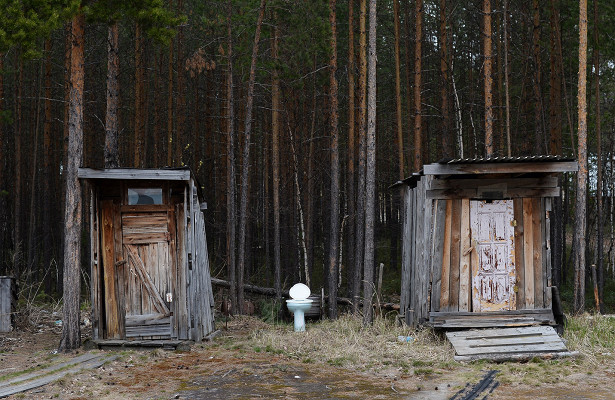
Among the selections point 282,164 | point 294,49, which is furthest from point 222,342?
point 282,164

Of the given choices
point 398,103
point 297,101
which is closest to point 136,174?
point 398,103

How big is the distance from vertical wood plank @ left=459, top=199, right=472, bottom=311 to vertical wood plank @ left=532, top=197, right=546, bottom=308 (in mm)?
1232

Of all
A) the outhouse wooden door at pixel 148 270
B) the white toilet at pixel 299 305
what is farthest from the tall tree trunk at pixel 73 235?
the white toilet at pixel 299 305

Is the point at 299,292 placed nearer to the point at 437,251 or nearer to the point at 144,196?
the point at 437,251

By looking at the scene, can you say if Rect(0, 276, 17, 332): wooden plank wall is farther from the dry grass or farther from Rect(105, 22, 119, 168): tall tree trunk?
the dry grass

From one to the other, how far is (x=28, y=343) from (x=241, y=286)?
617 cm

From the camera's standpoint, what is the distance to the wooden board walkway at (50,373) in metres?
8.16

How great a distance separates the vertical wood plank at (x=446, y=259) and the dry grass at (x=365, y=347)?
0.67m

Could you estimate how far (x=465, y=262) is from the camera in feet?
38.6

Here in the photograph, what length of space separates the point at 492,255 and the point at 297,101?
14.0 meters

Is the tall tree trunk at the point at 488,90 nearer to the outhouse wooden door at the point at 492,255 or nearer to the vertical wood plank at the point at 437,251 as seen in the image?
the outhouse wooden door at the point at 492,255

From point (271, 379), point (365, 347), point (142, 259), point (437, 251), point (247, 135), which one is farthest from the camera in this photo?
point (247, 135)

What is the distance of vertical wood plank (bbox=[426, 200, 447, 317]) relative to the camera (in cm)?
1170

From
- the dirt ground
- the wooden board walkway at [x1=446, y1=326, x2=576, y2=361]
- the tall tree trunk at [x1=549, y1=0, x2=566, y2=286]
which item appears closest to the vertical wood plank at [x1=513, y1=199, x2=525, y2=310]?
the wooden board walkway at [x1=446, y1=326, x2=576, y2=361]
